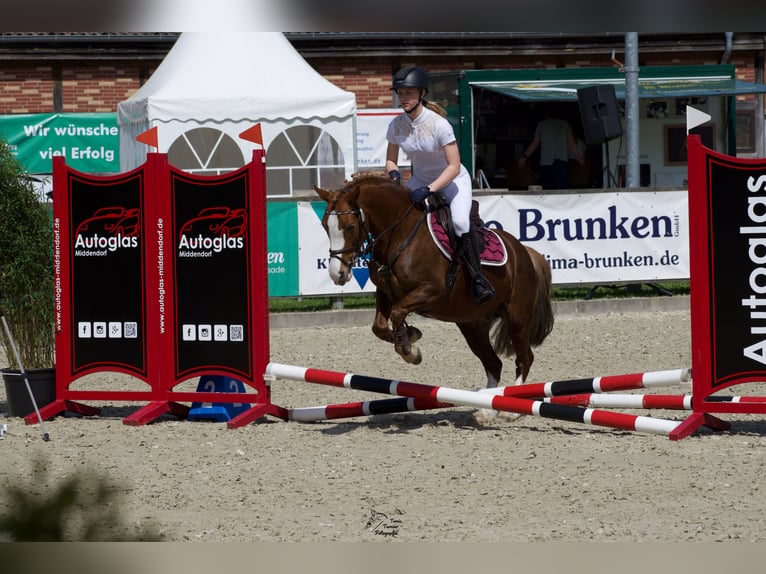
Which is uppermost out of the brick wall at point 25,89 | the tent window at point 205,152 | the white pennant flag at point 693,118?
the brick wall at point 25,89

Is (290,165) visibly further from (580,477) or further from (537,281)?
(580,477)

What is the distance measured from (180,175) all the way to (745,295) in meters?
3.87

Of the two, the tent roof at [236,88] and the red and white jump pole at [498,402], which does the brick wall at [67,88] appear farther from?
Result: the red and white jump pole at [498,402]

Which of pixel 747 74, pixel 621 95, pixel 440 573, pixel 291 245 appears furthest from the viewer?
pixel 747 74

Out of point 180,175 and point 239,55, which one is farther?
point 239,55

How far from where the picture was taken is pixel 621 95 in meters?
20.4

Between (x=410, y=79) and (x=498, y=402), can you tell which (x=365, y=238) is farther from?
(x=498, y=402)

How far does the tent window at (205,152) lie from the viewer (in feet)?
56.5

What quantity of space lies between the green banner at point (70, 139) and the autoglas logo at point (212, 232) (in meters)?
15.3

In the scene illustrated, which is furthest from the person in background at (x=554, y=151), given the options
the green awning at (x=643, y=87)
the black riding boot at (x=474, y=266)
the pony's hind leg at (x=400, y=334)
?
the pony's hind leg at (x=400, y=334)

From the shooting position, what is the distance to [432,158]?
7406 millimetres

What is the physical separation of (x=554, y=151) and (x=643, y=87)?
2.02 m

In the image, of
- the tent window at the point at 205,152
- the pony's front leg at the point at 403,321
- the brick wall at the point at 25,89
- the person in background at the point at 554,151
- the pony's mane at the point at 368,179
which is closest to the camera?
Result: the pony's front leg at the point at 403,321

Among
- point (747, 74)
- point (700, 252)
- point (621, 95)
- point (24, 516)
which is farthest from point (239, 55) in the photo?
point (24, 516)
